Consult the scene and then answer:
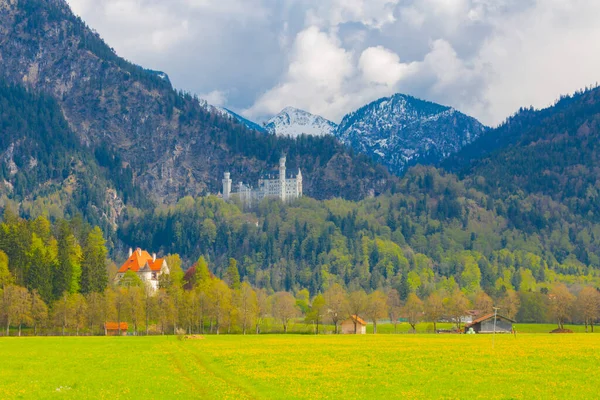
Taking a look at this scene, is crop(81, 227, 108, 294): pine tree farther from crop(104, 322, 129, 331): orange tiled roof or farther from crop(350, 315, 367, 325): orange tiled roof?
crop(350, 315, 367, 325): orange tiled roof

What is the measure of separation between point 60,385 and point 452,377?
26.6m

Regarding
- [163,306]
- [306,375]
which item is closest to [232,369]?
[306,375]

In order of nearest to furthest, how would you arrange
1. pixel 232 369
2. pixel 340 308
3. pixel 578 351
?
pixel 232 369, pixel 578 351, pixel 340 308

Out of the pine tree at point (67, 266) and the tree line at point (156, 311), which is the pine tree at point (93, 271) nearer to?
the pine tree at point (67, 266)

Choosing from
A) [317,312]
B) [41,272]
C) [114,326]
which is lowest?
[114,326]

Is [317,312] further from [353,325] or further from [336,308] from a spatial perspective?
[353,325]

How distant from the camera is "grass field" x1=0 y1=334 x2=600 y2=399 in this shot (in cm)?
5559

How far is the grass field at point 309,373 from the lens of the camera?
55.6 meters

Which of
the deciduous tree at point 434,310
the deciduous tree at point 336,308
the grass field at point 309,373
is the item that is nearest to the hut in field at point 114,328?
the deciduous tree at point 336,308

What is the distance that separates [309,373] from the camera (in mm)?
65625

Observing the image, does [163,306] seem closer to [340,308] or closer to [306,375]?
[340,308]

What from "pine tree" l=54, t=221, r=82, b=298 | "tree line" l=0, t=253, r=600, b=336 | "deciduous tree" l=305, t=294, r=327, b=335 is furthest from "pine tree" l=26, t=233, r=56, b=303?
"deciduous tree" l=305, t=294, r=327, b=335

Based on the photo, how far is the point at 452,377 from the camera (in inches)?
2442

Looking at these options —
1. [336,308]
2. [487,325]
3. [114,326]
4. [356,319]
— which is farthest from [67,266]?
[487,325]
